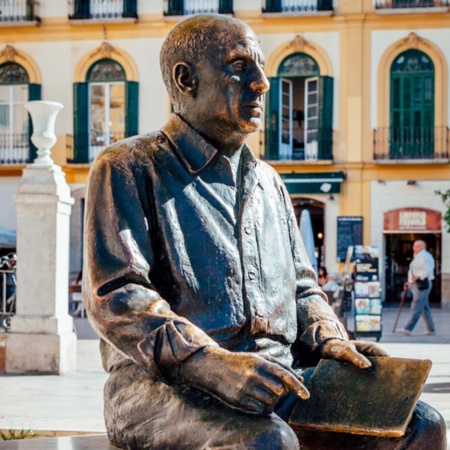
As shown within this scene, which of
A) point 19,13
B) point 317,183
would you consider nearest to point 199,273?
point 317,183

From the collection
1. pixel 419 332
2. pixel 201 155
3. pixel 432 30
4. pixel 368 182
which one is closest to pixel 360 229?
pixel 368 182

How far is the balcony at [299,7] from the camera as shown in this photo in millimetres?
27672

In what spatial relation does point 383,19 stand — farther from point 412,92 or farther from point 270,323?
point 270,323

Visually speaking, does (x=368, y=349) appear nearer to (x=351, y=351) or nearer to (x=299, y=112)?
(x=351, y=351)

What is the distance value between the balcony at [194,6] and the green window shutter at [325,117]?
2978mm

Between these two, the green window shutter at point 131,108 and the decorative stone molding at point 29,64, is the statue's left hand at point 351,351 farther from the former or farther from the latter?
the decorative stone molding at point 29,64

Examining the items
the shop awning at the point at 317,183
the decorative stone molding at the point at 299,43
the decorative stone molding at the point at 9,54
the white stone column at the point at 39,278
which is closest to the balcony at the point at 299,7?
the decorative stone molding at the point at 299,43

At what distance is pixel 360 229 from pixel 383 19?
4977 mm

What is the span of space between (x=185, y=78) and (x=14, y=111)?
2651 cm

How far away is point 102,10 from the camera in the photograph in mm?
28750

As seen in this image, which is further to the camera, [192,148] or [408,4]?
[408,4]

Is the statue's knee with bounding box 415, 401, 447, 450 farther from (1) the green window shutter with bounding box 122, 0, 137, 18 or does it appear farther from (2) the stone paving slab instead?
(1) the green window shutter with bounding box 122, 0, 137, 18

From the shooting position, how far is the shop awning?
27.3 m

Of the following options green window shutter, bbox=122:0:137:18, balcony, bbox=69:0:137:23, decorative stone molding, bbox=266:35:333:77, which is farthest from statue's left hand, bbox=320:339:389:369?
green window shutter, bbox=122:0:137:18
